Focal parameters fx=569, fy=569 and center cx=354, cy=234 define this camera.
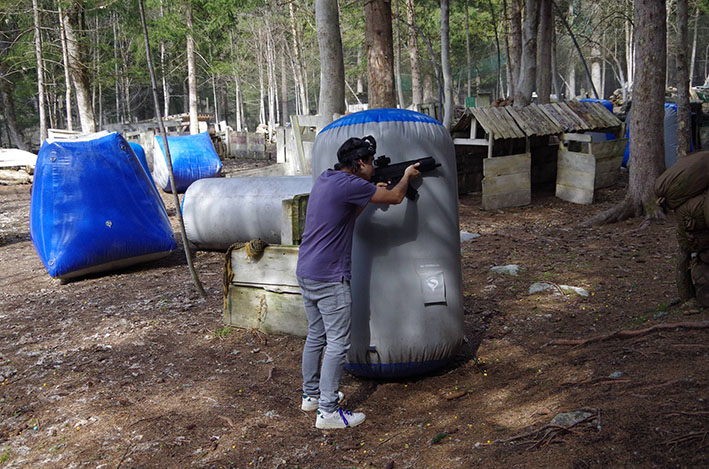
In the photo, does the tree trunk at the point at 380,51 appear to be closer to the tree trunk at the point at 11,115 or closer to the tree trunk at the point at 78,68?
the tree trunk at the point at 78,68

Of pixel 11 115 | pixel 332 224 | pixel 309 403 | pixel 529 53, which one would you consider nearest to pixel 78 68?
pixel 11 115

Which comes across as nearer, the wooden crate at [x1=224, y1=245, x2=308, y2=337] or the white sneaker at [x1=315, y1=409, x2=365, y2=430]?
the white sneaker at [x1=315, y1=409, x2=365, y2=430]

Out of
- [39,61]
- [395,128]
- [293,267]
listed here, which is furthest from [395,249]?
[39,61]

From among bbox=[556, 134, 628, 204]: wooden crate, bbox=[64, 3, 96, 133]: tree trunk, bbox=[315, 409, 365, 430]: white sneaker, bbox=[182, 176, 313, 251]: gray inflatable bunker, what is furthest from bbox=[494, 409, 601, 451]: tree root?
bbox=[64, 3, 96, 133]: tree trunk

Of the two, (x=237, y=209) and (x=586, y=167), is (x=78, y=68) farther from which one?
(x=586, y=167)

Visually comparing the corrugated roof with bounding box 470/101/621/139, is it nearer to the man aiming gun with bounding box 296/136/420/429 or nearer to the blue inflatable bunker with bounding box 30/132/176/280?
the blue inflatable bunker with bounding box 30/132/176/280

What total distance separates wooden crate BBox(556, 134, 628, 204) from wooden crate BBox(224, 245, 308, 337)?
806cm

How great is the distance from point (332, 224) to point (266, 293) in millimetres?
Answer: 2026

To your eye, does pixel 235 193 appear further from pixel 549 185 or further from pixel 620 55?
pixel 620 55

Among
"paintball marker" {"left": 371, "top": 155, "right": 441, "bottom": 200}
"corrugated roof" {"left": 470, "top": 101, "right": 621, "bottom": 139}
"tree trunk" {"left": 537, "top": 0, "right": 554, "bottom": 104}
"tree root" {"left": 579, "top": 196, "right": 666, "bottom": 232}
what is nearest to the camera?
"paintball marker" {"left": 371, "top": 155, "right": 441, "bottom": 200}

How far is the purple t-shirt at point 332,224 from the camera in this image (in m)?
3.72

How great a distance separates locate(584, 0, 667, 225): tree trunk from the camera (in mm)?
8602

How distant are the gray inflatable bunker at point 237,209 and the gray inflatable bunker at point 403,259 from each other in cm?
401

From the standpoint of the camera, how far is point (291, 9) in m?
28.9
